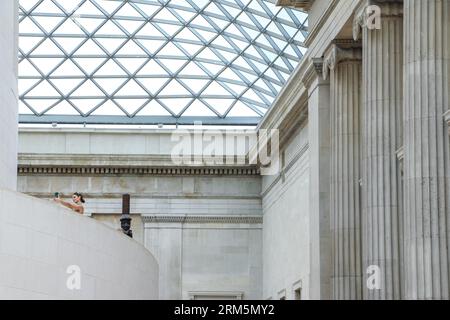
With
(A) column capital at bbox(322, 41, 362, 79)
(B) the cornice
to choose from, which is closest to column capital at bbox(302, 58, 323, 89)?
(A) column capital at bbox(322, 41, 362, 79)

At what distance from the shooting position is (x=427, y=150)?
28.5m

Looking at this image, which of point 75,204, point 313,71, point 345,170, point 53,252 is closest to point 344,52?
point 313,71

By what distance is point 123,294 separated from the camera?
32.2m

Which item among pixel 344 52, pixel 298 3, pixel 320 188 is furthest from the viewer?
pixel 298 3

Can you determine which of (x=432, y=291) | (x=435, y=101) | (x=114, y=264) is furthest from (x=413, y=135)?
(x=114, y=264)

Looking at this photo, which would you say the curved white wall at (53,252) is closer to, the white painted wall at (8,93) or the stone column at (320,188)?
the white painted wall at (8,93)

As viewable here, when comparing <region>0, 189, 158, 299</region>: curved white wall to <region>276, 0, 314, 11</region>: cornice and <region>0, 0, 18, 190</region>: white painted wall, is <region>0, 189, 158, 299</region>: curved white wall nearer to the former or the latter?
<region>0, 0, 18, 190</region>: white painted wall

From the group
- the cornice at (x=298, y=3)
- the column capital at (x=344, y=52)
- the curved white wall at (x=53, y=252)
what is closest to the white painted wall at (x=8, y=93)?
the curved white wall at (x=53, y=252)

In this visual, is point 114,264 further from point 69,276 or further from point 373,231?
point 373,231

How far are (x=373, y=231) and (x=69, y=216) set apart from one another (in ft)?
29.5

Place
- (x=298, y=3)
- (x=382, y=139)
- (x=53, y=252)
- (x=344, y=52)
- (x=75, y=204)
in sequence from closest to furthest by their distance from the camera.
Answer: (x=53, y=252) < (x=382, y=139) < (x=75, y=204) < (x=344, y=52) < (x=298, y=3)

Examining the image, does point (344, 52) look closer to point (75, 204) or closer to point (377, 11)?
point (377, 11)

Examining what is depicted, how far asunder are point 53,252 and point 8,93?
7.62 meters

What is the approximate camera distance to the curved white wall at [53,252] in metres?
25.7
